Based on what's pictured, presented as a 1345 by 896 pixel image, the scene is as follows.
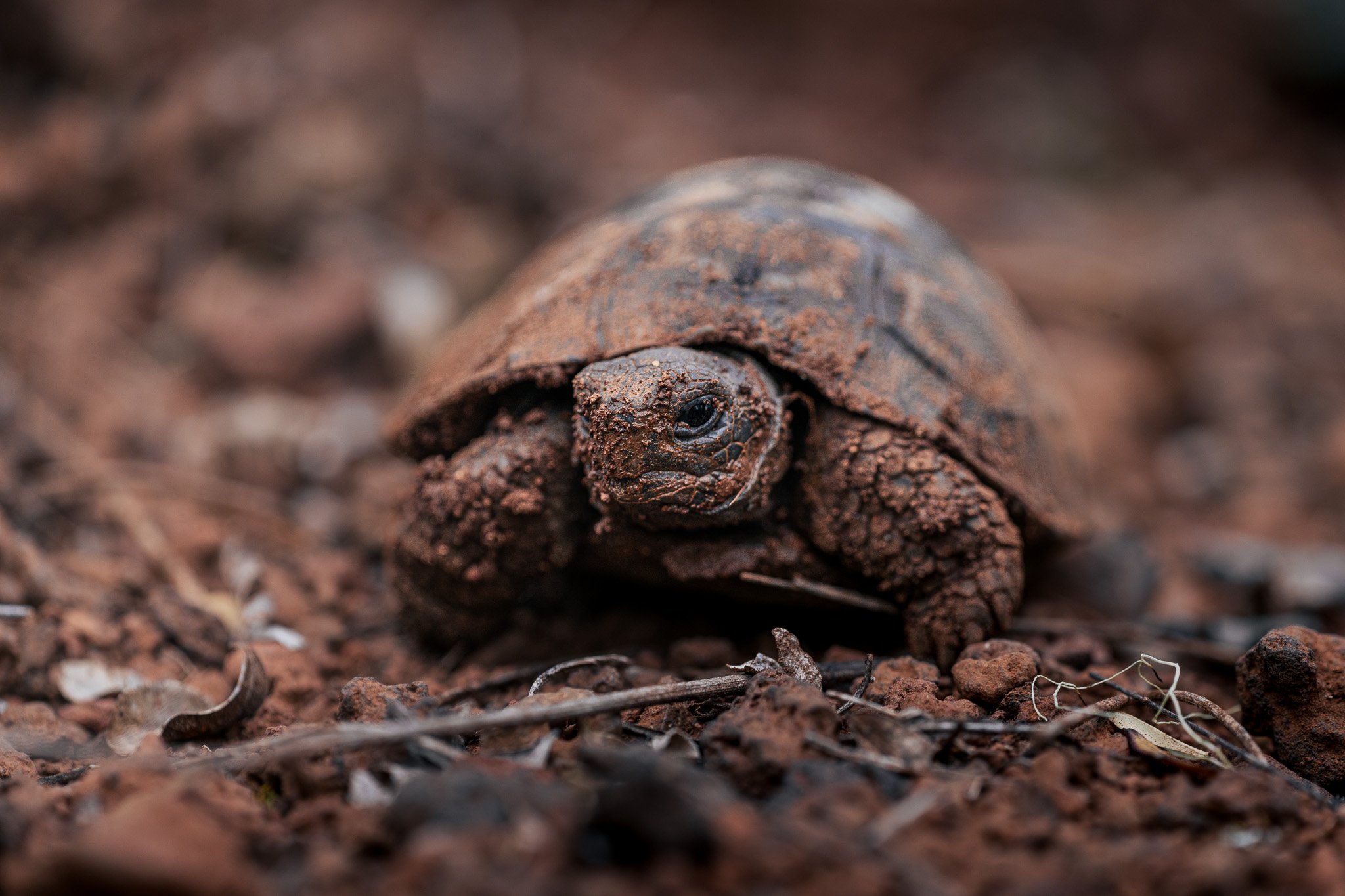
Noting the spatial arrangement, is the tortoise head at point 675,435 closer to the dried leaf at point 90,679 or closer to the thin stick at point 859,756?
the thin stick at point 859,756

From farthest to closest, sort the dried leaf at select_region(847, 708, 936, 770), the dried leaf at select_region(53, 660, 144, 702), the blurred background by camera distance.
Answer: the blurred background
the dried leaf at select_region(53, 660, 144, 702)
the dried leaf at select_region(847, 708, 936, 770)

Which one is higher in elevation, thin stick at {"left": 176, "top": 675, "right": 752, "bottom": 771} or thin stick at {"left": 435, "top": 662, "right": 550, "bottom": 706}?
thin stick at {"left": 176, "top": 675, "right": 752, "bottom": 771}

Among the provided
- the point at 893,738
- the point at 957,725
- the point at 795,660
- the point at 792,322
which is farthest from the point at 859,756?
the point at 792,322

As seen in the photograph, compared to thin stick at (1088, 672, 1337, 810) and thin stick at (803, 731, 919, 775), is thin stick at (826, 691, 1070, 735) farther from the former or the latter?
thin stick at (1088, 672, 1337, 810)

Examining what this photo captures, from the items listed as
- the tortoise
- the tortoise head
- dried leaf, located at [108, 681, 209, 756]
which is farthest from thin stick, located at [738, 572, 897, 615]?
dried leaf, located at [108, 681, 209, 756]

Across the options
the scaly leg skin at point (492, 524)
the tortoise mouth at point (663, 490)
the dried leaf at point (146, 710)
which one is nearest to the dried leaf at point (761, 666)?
the tortoise mouth at point (663, 490)

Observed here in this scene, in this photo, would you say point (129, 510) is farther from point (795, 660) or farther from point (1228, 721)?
point (1228, 721)

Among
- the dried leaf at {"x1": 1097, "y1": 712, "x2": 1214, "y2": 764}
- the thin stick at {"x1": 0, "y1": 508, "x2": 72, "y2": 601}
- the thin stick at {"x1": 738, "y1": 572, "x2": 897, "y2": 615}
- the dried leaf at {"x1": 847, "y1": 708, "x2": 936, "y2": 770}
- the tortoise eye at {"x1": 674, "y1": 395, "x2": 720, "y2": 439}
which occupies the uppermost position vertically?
the tortoise eye at {"x1": 674, "y1": 395, "x2": 720, "y2": 439}

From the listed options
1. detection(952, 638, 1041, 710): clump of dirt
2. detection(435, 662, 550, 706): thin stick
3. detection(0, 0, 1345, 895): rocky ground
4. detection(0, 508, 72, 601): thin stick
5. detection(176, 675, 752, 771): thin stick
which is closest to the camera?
detection(0, 0, 1345, 895): rocky ground

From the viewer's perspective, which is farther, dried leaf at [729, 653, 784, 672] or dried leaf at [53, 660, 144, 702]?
dried leaf at [53, 660, 144, 702]
